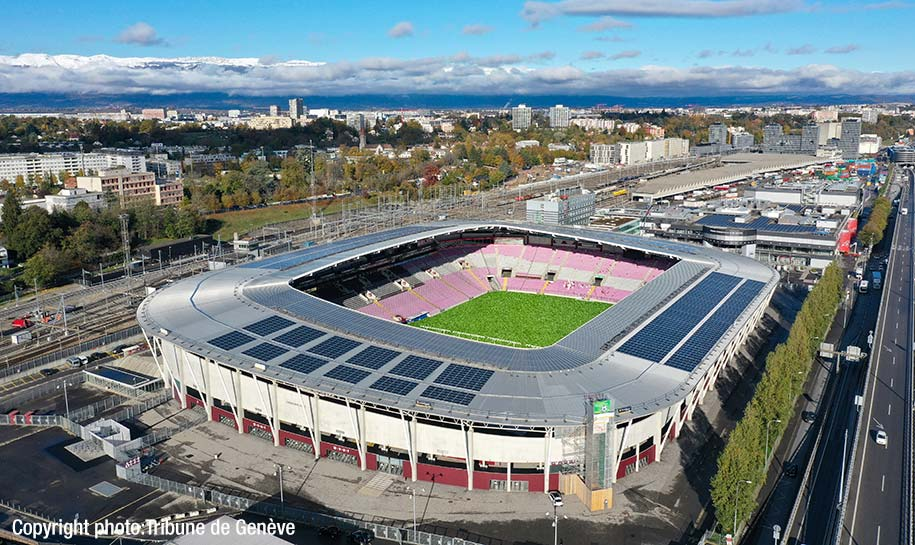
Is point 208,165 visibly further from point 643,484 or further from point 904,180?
point 904,180

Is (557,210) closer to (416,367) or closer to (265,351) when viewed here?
(416,367)

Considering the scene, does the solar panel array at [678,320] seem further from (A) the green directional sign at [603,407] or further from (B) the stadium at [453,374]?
(A) the green directional sign at [603,407]

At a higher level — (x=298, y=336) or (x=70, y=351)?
(x=298, y=336)

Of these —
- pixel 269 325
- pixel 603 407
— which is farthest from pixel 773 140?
pixel 603 407

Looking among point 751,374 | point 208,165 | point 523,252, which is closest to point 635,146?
point 208,165

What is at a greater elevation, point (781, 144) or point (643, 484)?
point (781, 144)

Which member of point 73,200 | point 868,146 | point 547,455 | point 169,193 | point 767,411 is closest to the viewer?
point 547,455

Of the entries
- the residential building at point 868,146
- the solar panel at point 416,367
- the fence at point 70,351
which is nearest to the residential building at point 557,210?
the fence at point 70,351
